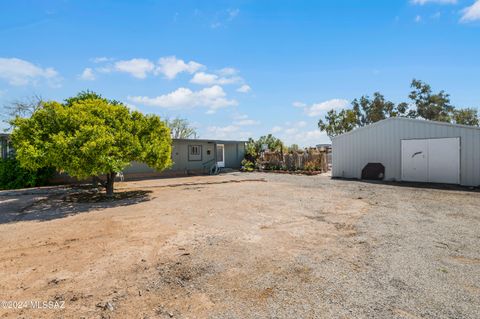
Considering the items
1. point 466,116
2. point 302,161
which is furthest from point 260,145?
point 466,116

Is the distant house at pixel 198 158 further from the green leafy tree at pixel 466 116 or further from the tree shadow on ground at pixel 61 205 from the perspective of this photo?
the green leafy tree at pixel 466 116

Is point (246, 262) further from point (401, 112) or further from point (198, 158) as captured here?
point (401, 112)

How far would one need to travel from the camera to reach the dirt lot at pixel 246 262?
9.38 ft

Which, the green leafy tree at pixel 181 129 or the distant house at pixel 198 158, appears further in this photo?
the green leafy tree at pixel 181 129

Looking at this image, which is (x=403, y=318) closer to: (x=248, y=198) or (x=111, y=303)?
(x=111, y=303)

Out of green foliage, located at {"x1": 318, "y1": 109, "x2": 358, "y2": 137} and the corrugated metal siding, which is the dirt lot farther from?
green foliage, located at {"x1": 318, "y1": 109, "x2": 358, "y2": 137}

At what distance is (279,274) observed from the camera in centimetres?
361

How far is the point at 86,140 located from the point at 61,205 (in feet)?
8.34

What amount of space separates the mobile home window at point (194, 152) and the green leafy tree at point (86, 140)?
10262 mm

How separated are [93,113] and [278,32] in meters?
9.67

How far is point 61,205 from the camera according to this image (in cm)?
916

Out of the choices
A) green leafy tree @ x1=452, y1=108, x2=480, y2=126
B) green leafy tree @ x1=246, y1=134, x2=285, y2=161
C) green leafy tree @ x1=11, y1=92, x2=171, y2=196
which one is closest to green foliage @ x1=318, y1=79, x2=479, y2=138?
green leafy tree @ x1=452, y1=108, x2=480, y2=126

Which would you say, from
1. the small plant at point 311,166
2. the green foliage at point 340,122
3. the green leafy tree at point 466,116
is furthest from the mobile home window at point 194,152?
the green leafy tree at point 466,116

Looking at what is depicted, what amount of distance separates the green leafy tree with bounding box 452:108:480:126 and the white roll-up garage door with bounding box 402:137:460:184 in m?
29.7
